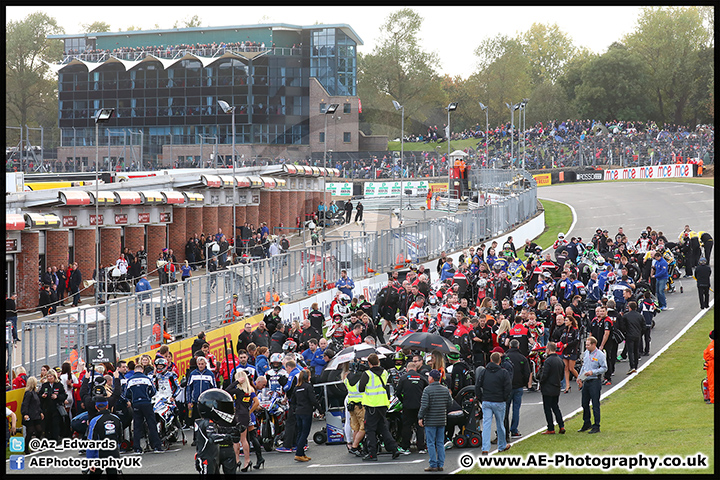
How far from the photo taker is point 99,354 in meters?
17.4

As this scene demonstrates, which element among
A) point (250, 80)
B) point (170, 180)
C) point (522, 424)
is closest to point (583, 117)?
point (250, 80)

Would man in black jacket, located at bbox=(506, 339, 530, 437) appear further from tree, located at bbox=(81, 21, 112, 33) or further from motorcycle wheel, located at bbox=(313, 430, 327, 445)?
tree, located at bbox=(81, 21, 112, 33)

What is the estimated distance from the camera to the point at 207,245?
33.9 metres

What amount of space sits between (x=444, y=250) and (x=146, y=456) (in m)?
20.4

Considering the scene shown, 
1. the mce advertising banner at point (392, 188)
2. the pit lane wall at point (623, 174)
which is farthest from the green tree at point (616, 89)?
the mce advertising banner at point (392, 188)

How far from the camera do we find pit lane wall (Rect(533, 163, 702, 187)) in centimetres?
6066

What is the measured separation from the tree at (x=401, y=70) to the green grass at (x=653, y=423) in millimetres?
92287

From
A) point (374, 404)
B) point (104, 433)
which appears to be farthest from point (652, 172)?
point (104, 433)

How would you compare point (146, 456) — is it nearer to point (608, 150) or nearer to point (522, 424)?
point (522, 424)

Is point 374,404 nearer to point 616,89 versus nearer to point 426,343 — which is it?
point 426,343

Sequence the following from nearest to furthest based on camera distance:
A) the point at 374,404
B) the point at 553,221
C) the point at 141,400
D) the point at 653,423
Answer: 1. the point at 374,404
2. the point at 141,400
3. the point at 653,423
4. the point at 553,221

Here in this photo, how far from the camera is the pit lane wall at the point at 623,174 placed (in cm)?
6066

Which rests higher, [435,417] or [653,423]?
[435,417]

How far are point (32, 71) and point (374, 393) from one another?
355 ft
